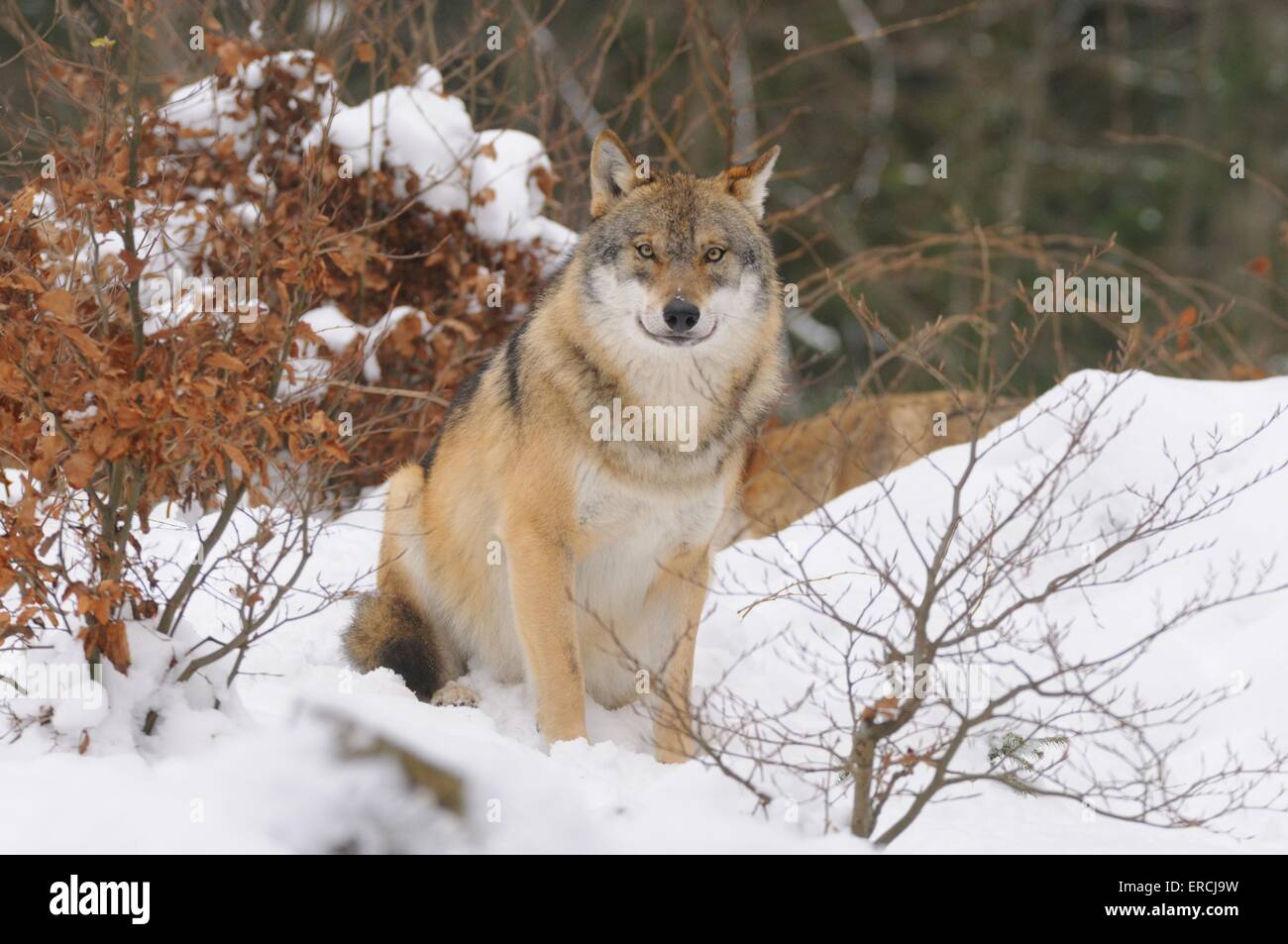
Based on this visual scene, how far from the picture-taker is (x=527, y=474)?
478cm

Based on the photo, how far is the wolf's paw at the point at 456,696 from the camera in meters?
5.10

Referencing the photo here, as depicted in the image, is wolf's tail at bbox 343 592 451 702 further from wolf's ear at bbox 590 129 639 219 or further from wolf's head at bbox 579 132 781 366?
wolf's ear at bbox 590 129 639 219

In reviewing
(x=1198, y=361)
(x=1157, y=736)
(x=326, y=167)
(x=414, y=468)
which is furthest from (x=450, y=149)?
(x=1198, y=361)

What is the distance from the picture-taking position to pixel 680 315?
15.1ft

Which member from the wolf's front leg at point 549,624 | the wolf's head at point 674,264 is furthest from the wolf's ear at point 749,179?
the wolf's front leg at point 549,624

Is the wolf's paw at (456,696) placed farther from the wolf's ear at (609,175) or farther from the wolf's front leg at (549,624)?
the wolf's ear at (609,175)

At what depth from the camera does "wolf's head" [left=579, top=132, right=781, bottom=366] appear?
15.4 ft

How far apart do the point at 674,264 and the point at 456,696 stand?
174 centimetres

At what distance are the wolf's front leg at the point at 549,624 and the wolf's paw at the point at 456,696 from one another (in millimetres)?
422

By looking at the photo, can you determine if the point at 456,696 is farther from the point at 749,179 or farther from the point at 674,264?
the point at 749,179

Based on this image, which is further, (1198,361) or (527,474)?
(1198,361)

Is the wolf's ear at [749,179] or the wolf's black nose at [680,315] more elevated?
the wolf's ear at [749,179]
